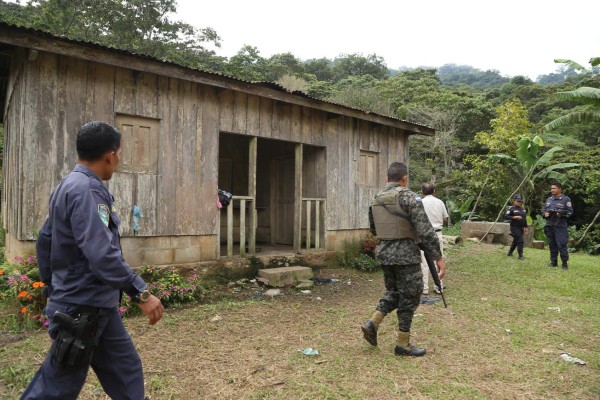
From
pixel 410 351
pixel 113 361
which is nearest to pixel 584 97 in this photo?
pixel 410 351

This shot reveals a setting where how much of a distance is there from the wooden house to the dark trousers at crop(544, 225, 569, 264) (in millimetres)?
4140

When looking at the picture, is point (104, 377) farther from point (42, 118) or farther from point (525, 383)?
point (42, 118)

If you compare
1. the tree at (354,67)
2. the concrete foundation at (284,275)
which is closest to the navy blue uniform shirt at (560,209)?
the concrete foundation at (284,275)

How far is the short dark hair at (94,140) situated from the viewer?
7.22 ft

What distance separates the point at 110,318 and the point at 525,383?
3421 millimetres

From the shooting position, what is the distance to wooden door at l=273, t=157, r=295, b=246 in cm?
994

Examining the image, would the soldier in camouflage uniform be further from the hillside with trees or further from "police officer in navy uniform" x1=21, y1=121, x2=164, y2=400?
the hillside with trees

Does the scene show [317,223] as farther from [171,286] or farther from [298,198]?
[171,286]

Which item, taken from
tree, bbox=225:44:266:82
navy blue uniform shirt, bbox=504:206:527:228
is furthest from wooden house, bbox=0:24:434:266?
tree, bbox=225:44:266:82

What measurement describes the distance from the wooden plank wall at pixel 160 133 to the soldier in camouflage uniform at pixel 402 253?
3.64m

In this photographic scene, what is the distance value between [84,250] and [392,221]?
3002mm

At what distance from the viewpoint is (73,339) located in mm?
1981

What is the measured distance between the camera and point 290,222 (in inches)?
392

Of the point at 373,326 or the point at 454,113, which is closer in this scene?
the point at 373,326
